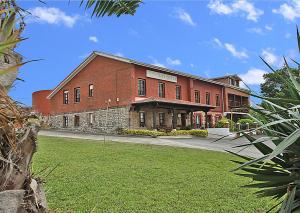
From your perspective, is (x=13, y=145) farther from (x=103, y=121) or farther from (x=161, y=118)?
(x=161, y=118)

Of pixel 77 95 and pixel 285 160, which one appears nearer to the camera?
pixel 285 160

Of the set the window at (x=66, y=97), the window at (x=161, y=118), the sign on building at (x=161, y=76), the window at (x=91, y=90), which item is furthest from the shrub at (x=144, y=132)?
the window at (x=66, y=97)

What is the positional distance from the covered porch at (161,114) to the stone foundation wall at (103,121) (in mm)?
1146

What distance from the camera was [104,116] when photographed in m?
36.1

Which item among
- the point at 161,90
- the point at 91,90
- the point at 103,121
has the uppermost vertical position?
the point at 91,90

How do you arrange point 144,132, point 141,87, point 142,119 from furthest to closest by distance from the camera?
point 141,87 < point 142,119 < point 144,132

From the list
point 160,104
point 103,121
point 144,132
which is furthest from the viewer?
point 103,121

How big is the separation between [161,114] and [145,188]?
1114 inches

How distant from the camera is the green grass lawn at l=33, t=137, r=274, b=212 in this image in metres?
6.78

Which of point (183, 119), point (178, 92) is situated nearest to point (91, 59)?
point (178, 92)

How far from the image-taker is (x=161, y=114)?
36750mm

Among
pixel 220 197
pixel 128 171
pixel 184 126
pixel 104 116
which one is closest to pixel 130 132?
pixel 104 116

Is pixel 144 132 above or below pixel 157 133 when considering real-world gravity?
above

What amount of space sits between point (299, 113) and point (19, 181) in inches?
86.2
